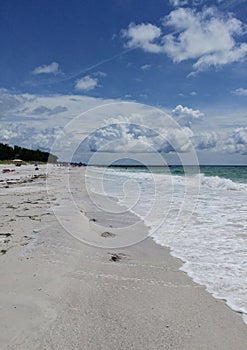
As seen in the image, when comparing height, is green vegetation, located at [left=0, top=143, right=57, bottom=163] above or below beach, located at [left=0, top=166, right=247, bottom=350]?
above

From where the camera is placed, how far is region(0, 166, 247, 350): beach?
10.5ft

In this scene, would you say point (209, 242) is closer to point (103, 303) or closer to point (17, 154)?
point (103, 303)

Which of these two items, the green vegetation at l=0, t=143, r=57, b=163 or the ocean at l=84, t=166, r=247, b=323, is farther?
the green vegetation at l=0, t=143, r=57, b=163

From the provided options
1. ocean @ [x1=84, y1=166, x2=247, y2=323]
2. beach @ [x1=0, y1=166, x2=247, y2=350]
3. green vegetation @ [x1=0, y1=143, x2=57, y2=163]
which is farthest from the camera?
green vegetation @ [x1=0, y1=143, x2=57, y2=163]

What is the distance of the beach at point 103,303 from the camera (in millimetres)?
3191

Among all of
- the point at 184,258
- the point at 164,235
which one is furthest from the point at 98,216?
the point at 184,258

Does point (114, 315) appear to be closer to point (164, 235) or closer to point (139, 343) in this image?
point (139, 343)

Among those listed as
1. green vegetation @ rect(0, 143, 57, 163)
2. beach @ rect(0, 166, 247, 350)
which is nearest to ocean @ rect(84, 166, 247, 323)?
beach @ rect(0, 166, 247, 350)

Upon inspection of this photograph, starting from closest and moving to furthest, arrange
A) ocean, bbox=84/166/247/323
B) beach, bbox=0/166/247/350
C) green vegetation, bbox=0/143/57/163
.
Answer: beach, bbox=0/166/247/350
ocean, bbox=84/166/247/323
green vegetation, bbox=0/143/57/163

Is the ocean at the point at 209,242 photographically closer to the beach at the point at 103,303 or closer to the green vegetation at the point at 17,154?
the beach at the point at 103,303

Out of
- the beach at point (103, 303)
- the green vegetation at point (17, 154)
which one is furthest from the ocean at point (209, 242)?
the green vegetation at point (17, 154)

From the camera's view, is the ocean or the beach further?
the ocean

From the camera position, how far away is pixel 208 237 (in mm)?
7727

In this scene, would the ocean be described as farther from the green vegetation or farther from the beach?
the green vegetation
